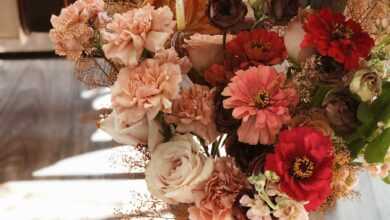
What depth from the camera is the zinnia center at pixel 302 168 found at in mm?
664

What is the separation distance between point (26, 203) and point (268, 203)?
5.58ft

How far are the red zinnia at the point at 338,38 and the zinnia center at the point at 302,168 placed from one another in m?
0.13

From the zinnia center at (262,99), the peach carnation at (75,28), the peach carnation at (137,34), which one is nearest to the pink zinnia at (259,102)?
the zinnia center at (262,99)

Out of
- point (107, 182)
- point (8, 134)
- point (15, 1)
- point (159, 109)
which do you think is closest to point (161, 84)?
point (159, 109)

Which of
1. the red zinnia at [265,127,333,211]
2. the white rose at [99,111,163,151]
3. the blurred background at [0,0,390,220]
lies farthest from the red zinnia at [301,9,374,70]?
the blurred background at [0,0,390,220]

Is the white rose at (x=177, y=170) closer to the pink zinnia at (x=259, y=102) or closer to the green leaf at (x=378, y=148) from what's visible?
the pink zinnia at (x=259, y=102)

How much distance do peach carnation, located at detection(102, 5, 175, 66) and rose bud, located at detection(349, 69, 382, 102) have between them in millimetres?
224

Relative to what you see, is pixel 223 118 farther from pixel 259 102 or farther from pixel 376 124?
pixel 376 124

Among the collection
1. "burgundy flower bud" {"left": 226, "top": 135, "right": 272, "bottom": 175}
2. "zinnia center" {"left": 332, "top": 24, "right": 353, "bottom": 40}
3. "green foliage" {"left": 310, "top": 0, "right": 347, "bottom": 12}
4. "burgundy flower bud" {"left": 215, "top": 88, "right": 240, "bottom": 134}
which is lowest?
"burgundy flower bud" {"left": 226, "top": 135, "right": 272, "bottom": 175}

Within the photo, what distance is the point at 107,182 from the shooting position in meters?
2.29

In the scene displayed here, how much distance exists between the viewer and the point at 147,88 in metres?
0.69

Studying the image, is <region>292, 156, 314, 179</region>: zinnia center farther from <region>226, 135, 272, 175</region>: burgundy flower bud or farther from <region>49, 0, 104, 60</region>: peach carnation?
<region>49, 0, 104, 60</region>: peach carnation

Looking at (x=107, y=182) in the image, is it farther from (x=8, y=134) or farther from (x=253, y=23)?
(x=253, y=23)

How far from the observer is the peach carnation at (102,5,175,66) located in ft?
2.32
